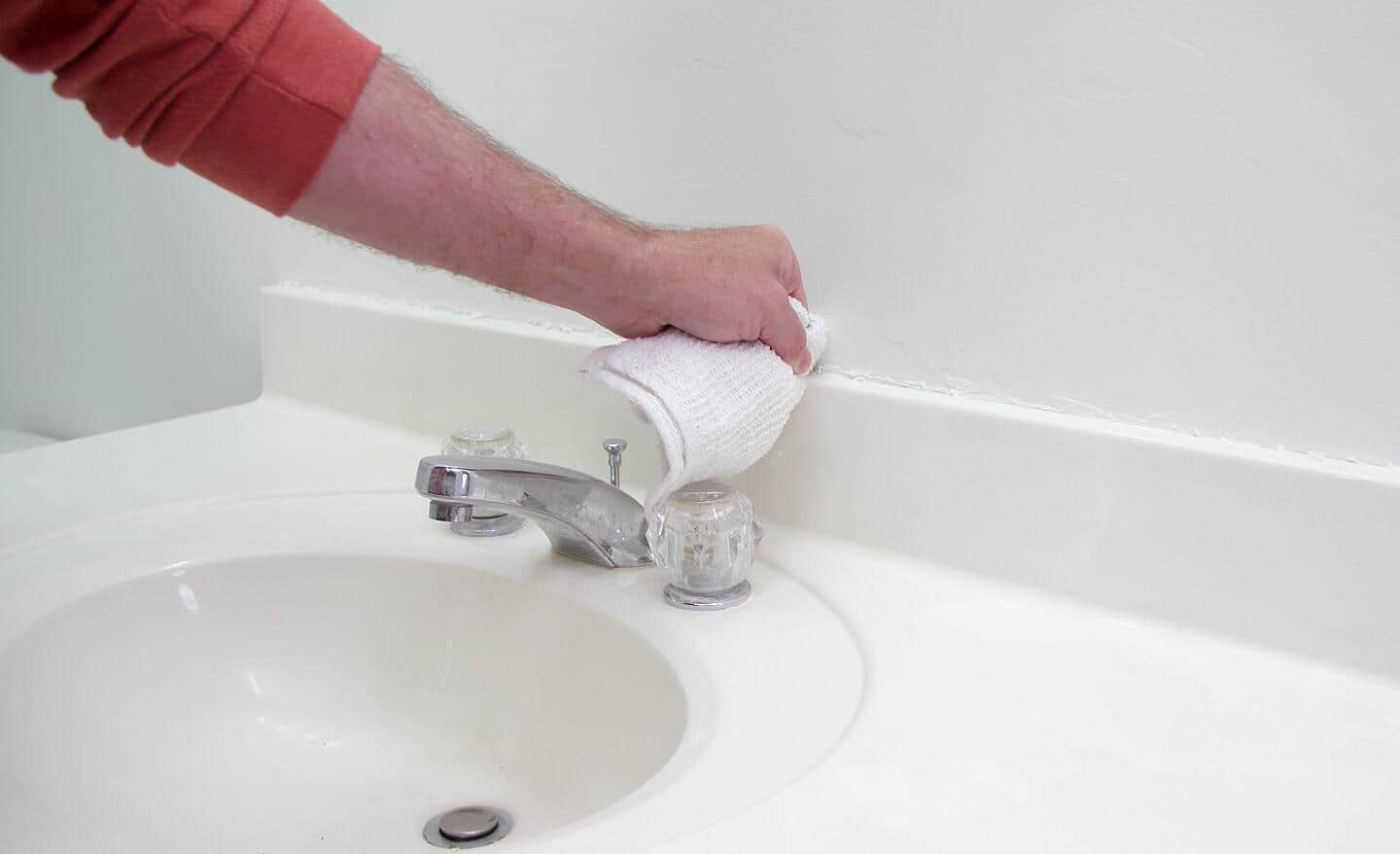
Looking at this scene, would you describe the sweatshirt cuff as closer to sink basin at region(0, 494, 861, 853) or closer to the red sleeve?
the red sleeve

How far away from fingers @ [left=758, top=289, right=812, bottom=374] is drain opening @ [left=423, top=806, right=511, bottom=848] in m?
0.29

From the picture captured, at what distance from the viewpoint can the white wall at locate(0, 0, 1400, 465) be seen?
500 millimetres

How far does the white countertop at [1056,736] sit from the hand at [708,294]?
14cm

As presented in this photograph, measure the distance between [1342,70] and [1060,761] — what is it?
0.31 meters

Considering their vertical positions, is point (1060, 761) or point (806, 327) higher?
point (806, 327)

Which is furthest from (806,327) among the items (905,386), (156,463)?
(156,463)

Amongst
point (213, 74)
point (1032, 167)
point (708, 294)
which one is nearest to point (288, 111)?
point (213, 74)

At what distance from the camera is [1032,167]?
573 mm

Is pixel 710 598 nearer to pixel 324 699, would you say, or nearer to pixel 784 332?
pixel 784 332

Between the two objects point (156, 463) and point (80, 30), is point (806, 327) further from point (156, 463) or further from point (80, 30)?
point (156, 463)

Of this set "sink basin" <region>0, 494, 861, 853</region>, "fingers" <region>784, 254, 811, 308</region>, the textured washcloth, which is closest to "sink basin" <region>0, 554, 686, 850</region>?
"sink basin" <region>0, 494, 861, 853</region>

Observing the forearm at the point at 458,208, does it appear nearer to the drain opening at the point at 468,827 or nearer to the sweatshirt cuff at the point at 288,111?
the sweatshirt cuff at the point at 288,111

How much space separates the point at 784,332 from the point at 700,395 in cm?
7

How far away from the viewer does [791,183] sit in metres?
0.67
